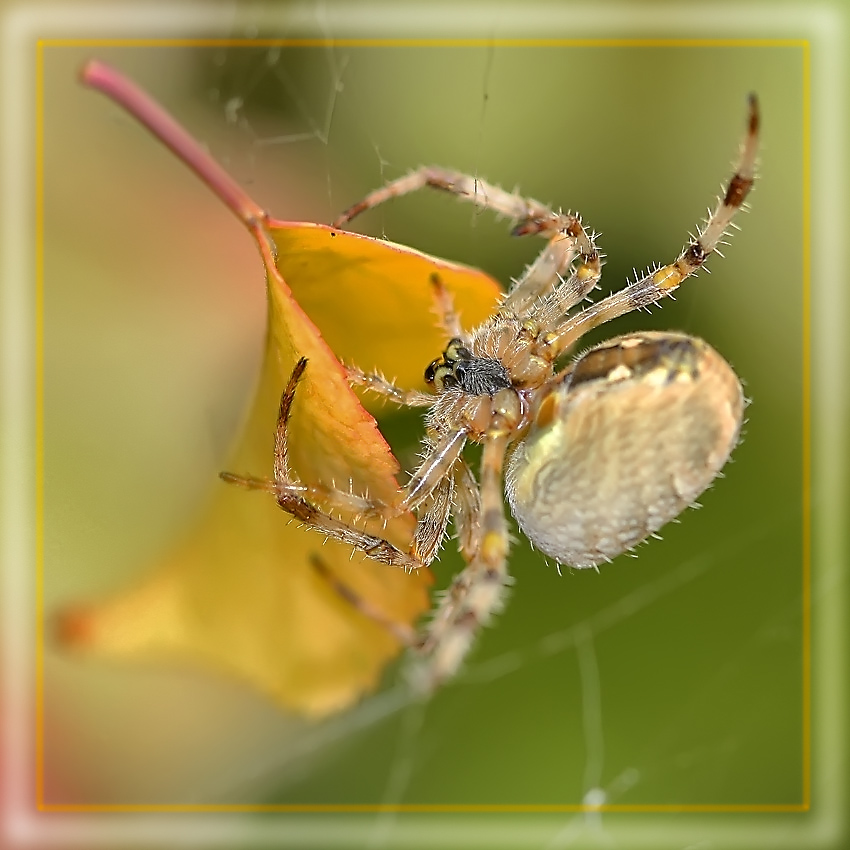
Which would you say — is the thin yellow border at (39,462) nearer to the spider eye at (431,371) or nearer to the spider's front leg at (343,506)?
the spider's front leg at (343,506)

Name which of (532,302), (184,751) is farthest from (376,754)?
(532,302)

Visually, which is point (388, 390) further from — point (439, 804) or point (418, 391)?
point (439, 804)

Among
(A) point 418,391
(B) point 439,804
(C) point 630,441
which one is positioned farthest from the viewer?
(B) point 439,804

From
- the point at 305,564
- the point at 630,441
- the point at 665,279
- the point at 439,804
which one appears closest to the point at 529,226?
the point at 665,279

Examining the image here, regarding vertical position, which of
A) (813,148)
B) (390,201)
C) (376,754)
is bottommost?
(376,754)

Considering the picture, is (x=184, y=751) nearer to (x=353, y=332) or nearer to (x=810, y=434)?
(x=353, y=332)

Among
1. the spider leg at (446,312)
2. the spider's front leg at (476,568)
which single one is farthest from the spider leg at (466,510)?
the spider leg at (446,312)

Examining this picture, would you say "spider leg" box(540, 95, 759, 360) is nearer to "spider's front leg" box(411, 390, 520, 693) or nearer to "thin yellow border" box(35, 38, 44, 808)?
"spider's front leg" box(411, 390, 520, 693)
